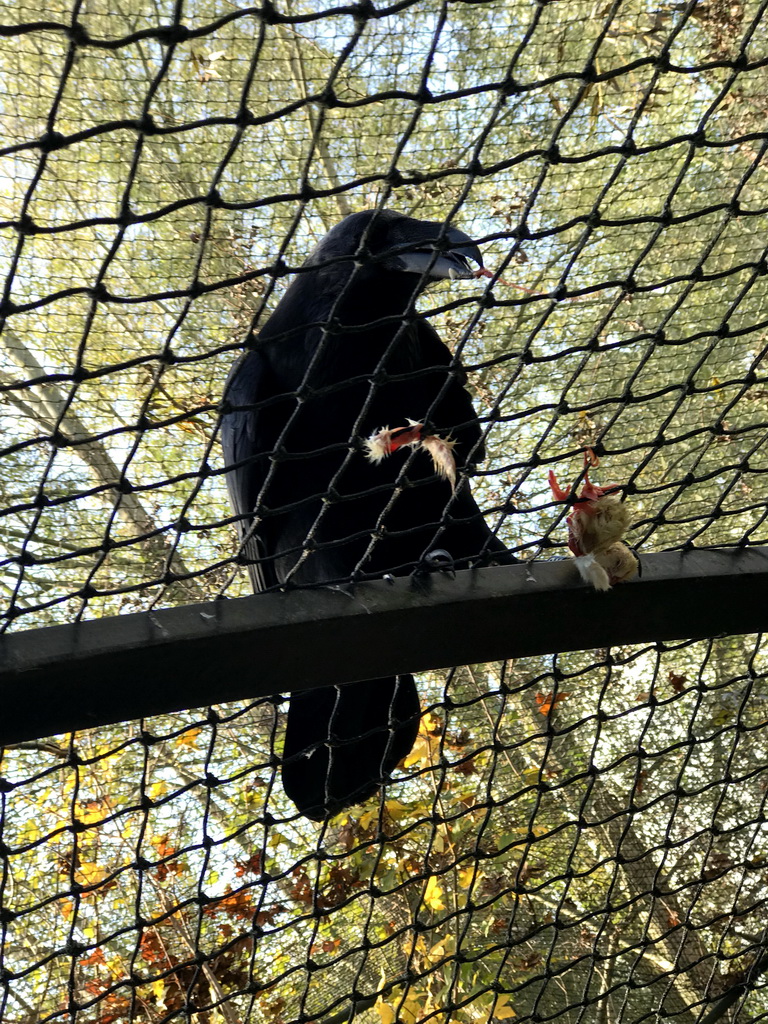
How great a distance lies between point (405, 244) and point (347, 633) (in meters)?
0.87

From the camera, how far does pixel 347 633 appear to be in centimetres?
130

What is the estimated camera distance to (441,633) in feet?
4.42

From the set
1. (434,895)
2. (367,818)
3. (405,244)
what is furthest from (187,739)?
(405,244)

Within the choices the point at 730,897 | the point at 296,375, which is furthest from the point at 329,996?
the point at 296,375

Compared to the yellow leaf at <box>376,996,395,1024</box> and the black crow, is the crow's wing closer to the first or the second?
the black crow

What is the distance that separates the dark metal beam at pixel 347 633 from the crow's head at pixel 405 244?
23.7 inches

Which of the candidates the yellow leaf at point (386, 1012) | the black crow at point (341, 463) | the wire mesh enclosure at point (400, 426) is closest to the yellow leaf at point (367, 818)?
the wire mesh enclosure at point (400, 426)

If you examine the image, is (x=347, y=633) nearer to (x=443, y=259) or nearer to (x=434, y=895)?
(x=443, y=259)

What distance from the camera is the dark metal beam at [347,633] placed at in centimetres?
117

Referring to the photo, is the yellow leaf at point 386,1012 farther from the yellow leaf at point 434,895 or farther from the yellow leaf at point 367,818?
the yellow leaf at point 367,818

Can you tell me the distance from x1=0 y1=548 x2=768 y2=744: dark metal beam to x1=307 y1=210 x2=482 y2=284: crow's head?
1.98 ft

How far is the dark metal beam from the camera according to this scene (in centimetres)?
117

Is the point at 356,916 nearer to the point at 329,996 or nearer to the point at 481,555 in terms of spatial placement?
the point at 329,996

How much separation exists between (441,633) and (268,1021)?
8.49 feet
